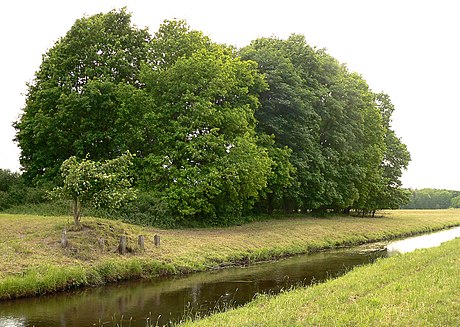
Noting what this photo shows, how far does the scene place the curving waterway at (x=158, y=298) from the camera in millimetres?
13734

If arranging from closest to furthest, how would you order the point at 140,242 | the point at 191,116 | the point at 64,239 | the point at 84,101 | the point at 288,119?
the point at 64,239 → the point at 140,242 → the point at 191,116 → the point at 84,101 → the point at 288,119

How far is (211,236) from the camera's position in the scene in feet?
98.6

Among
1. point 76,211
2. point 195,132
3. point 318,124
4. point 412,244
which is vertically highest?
point 318,124

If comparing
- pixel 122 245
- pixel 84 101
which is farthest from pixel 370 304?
pixel 84 101

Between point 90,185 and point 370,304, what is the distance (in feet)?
50.3

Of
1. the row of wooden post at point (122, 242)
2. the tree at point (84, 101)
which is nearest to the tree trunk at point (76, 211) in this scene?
the row of wooden post at point (122, 242)

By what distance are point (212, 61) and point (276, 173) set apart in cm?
1203

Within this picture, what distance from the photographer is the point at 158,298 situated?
16.8 metres

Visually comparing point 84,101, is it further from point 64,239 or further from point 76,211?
point 64,239

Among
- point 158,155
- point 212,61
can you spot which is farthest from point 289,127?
point 158,155

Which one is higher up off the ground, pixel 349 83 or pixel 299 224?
pixel 349 83

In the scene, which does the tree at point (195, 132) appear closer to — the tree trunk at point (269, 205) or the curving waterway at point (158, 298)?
the curving waterway at point (158, 298)

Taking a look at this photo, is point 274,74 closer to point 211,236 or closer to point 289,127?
point 289,127

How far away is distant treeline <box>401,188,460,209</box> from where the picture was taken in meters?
154
